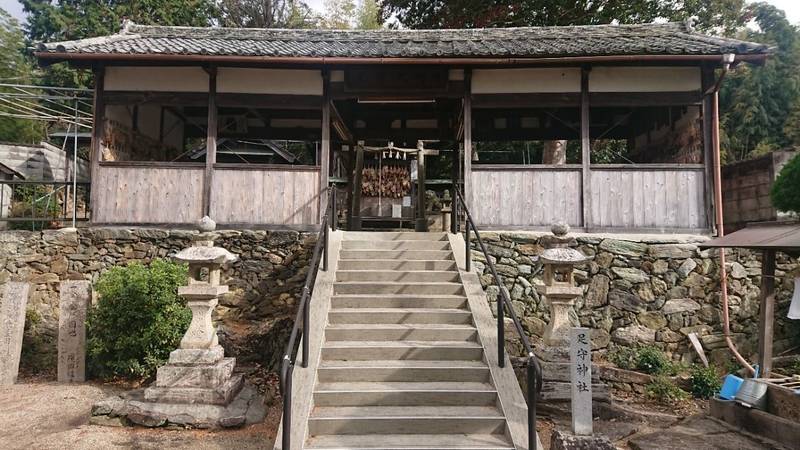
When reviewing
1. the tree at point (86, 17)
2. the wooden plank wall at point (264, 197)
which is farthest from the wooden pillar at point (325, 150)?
the tree at point (86, 17)

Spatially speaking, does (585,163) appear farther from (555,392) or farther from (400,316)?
(400,316)

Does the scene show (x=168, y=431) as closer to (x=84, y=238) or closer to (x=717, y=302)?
(x=84, y=238)

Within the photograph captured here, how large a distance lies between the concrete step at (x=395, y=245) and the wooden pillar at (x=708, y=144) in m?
4.93

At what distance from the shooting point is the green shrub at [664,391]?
7.02 meters

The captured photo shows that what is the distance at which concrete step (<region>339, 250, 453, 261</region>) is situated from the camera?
7570mm

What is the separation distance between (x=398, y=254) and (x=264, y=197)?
2946 millimetres

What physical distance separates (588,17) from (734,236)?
13.4 metres

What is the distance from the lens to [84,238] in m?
8.32

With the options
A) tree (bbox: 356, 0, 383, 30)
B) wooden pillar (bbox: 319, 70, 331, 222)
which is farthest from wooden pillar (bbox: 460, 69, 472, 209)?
tree (bbox: 356, 0, 383, 30)

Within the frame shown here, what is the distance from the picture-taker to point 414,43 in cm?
980

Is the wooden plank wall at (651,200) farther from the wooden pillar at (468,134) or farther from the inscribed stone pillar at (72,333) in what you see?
the inscribed stone pillar at (72,333)

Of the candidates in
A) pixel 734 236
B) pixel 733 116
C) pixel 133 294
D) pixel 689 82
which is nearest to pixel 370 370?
pixel 133 294

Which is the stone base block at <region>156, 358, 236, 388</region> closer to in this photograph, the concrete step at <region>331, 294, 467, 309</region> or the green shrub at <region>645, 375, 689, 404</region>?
the concrete step at <region>331, 294, 467, 309</region>

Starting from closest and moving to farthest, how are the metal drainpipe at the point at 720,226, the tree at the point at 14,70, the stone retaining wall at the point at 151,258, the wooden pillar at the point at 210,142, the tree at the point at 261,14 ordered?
the metal drainpipe at the point at 720,226 → the stone retaining wall at the point at 151,258 → the wooden pillar at the point at 210,142 → the tree at the point at 14,70 → the tree at the point at 261,14
